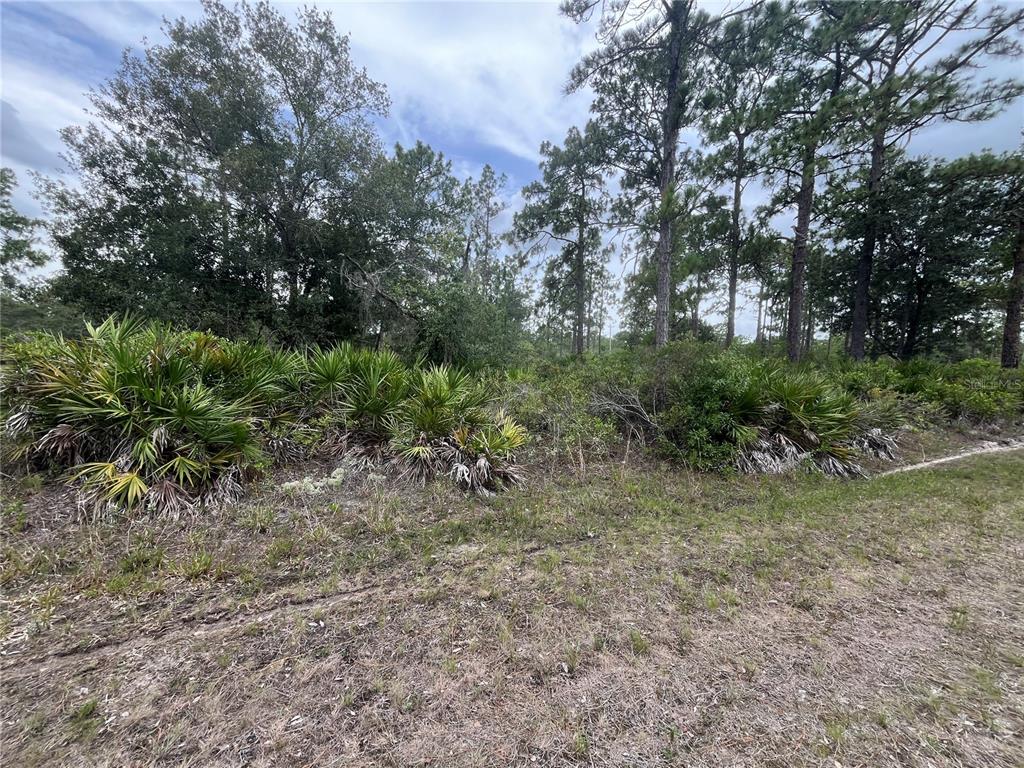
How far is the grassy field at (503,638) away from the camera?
5.14 feet

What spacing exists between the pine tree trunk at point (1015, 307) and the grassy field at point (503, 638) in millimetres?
12499

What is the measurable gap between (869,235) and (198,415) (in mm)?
19046

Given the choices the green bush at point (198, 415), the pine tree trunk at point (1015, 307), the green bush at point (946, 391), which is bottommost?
the green bush at point (198, 415)

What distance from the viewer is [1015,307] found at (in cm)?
1064

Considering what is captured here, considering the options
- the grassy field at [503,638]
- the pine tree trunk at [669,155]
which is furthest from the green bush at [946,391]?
the grassy field at [503,638]

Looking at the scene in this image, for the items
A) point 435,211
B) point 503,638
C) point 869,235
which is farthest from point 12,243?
point 869,235

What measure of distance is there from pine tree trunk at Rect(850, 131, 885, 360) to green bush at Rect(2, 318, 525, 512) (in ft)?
48.8

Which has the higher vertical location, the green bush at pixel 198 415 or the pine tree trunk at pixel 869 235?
the pine tree trunk at pixel 869 235

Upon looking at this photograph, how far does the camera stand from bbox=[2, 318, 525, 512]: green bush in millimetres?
3465

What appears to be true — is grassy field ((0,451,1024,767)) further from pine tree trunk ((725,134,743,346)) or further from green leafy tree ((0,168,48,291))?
green leafy tree ((0,168,48,291))

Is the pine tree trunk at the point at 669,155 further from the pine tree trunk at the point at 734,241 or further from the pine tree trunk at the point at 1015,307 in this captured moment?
the pine tree trunk at the point at 1015,307

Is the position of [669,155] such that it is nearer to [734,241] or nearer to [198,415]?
[734,241]

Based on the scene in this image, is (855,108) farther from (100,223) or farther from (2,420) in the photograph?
(100,223)

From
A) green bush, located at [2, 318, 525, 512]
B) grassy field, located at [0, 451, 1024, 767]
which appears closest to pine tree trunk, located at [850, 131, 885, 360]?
grassy field, located at [0, 451, 1024, 767]
